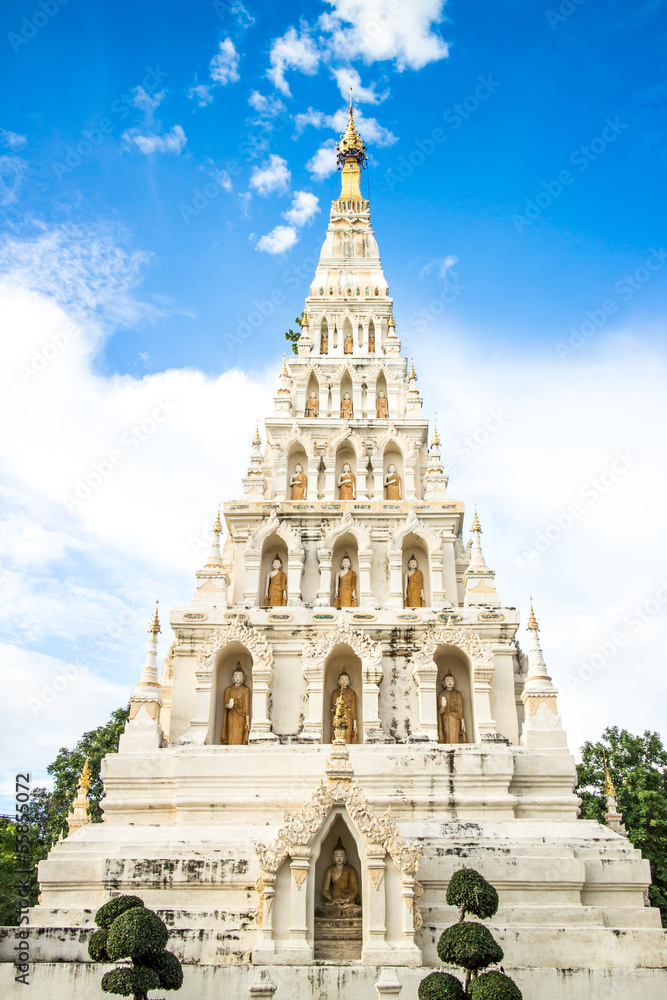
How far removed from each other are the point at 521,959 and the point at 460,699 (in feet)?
22.0

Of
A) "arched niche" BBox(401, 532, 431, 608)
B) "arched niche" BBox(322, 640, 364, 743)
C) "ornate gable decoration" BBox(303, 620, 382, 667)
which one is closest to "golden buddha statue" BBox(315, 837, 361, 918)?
"arched niche" BBox(322, 640, 364, 743)

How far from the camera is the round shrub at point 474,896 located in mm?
13148

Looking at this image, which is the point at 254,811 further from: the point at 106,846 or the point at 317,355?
the point at 317,355

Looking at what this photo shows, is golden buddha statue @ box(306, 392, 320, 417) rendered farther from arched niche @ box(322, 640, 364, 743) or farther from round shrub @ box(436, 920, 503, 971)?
round shrub @ box(436, 920, 503, 971)

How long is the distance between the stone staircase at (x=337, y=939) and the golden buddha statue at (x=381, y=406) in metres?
15.8

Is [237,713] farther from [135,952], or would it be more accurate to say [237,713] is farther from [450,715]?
[135,952]

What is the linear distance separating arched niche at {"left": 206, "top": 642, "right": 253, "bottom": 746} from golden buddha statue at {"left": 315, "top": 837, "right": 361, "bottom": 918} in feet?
18.1

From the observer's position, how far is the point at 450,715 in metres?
20.9

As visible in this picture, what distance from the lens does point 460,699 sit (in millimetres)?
21219

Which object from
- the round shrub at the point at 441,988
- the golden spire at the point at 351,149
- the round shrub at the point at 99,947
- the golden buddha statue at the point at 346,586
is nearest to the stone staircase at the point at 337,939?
the round shrub at the point at 441,988

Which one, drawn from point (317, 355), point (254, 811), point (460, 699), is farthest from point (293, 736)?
point (317, 355)

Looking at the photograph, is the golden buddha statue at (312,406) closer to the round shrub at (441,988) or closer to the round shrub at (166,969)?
the round shrub at (166,969)

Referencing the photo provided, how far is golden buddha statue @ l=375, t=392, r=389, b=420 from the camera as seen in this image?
90.5ft

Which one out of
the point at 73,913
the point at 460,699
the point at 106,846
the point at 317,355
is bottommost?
the point at 73,913
